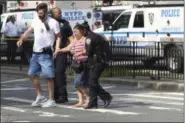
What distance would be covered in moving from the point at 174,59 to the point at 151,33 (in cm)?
341

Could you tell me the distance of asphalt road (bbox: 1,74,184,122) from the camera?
998cm

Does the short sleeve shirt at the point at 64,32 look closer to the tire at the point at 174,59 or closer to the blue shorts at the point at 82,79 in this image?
the blue shorts at the point at 82,79

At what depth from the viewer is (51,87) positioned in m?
11.2

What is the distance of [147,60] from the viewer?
16.7 m

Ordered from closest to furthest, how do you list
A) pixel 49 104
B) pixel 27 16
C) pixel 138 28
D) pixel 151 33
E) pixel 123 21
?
pixel 49 104
pixel 151 33
pixel 138 28
pixel 123 21
pixel 27 16

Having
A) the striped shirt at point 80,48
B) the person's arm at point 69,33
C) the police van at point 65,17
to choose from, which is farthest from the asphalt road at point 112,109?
the police van at point 65,17

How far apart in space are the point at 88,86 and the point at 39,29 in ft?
4.76

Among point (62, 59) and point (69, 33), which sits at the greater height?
point (69, 33)

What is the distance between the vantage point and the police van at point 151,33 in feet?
55.1

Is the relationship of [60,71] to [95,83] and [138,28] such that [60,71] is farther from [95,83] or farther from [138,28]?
[138,28]

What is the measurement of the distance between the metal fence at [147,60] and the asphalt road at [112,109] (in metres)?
1.64

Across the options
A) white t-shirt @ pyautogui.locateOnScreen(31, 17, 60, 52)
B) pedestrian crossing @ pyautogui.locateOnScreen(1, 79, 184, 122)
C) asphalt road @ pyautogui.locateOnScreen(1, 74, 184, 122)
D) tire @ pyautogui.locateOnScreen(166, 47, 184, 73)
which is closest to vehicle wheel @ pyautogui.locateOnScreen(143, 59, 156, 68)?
tire @ pyautogui.locateOnScreen(166, 47, 184, 73)

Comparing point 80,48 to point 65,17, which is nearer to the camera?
point 80,48

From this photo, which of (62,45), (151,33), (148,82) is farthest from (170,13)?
(62,45)
